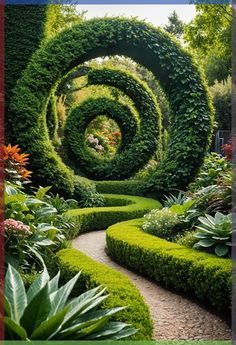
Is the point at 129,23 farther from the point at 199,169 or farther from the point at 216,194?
the point at 216,194

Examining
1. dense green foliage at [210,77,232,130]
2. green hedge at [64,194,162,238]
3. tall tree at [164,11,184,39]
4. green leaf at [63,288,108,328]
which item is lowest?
green hedge at [64,194,162,238]

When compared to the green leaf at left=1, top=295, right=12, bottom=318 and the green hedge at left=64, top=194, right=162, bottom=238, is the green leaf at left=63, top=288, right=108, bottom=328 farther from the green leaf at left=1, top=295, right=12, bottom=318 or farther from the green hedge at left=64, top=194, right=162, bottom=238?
the green hedge at left=64, top=194, right=162, bottom=238

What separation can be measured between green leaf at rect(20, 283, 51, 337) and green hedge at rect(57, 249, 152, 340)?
68 centimetres

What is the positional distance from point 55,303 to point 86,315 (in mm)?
187

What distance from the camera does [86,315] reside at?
263cm

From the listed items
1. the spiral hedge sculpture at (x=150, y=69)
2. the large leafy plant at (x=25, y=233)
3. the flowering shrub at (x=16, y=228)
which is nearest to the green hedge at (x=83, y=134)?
the spiral hedge sculpture at (x=150, y=69)

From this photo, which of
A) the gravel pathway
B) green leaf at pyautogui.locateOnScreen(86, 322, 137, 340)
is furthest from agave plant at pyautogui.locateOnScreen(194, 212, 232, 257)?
green leaf at pyautogui.locateOnScreen(86, 322, 137, 340)

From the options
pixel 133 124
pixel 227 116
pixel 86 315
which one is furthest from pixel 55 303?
pixel 227 116

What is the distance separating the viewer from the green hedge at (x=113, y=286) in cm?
309

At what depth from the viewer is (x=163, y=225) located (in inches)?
248

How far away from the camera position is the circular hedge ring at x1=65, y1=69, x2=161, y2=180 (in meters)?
13.6

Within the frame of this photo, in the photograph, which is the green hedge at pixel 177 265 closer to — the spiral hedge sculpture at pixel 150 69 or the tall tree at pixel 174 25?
the spiral hedge sculpture at pixel 150 69

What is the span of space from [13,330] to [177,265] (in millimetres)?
2432

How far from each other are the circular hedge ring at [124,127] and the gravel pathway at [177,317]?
8645 millimetres
